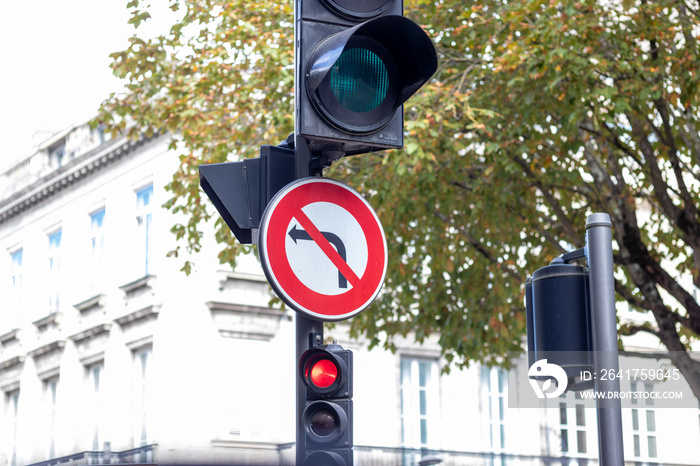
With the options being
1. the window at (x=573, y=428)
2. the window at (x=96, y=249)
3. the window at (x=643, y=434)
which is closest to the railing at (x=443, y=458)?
the window at (x=643, y=434)

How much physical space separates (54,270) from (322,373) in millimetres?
33650

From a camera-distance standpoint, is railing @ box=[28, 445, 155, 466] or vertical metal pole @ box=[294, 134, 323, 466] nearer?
vertical metal pole @ box=[294, 134, 323, 466]

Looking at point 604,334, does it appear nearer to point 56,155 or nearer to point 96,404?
point 96,404

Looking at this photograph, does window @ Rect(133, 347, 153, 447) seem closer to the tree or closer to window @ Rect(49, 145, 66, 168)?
window @ Rect(49, 145, 66, 168)

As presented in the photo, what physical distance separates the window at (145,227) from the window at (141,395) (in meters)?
2.36

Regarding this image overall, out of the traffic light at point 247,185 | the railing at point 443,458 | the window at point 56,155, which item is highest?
the window at point 56,155

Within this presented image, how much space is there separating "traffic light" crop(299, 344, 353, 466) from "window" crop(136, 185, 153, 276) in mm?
27009

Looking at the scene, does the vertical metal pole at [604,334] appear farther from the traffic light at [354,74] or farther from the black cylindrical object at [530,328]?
the traffic light at [354,74]

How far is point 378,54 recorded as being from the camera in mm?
4445

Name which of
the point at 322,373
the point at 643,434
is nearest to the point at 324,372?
the point at 322,373

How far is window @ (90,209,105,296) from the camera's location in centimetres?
3384

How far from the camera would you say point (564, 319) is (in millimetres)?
3982

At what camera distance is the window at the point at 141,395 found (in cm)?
2950

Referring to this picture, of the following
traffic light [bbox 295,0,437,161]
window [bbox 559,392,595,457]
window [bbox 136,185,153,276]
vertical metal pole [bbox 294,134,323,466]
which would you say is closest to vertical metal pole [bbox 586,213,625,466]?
traffic light [bbox 295,0,437,161]
